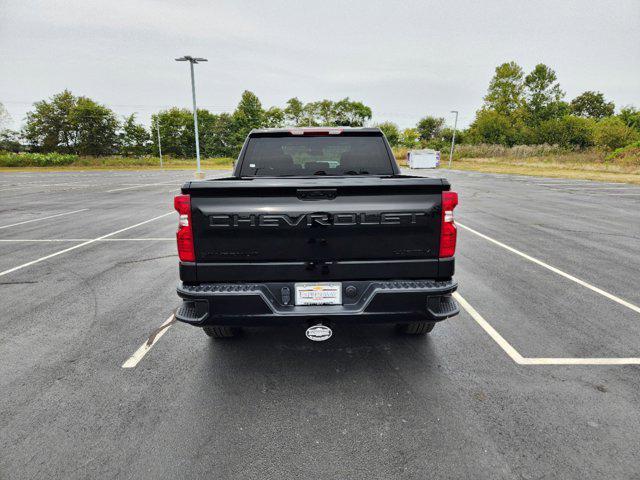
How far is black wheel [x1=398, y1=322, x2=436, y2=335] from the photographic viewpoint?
3.45 m

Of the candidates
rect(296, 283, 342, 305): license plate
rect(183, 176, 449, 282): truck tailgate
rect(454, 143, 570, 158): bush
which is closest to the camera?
rect(183, 176, 449, 282): truck tailgate

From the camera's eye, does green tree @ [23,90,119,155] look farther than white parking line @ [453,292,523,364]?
Yes

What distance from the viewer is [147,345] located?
11.6 ft

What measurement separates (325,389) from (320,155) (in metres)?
2.50

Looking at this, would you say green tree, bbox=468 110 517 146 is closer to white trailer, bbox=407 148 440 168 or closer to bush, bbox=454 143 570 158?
bush, bbox=454 143 570 158

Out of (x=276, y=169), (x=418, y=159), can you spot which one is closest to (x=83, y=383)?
(x=276, y=169)

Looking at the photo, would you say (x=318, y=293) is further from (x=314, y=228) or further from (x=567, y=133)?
(x=567, y=133)

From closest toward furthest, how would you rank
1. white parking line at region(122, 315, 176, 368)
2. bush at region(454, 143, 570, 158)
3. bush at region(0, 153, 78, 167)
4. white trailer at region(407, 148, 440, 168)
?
white parking line at region(122, 315, 176, 368)
white trailer at region(407, 148, 440, 168)
bush at region(454, 143, 570, 158)
bush at region(0, 153, 78, 167)

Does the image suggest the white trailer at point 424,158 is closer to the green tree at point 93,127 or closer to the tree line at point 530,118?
the tree line at point 530,118

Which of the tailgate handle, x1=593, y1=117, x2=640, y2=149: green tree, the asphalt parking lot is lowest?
the asphalt parking lot

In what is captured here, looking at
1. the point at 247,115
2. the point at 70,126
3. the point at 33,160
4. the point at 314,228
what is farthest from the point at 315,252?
the point at 70,126

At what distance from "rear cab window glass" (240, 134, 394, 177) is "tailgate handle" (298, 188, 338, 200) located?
1.56 metres

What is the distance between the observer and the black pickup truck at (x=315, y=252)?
8.13ft

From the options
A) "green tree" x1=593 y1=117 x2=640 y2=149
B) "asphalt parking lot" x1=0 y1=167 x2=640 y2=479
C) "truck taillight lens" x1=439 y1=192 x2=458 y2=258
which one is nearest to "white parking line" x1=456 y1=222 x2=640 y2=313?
"asphalt parking lot" x1=0 y1=167 x2=640 y2=479
